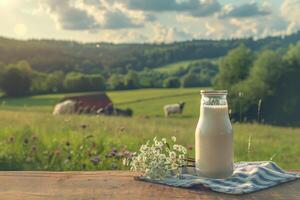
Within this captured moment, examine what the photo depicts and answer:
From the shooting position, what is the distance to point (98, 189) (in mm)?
1945

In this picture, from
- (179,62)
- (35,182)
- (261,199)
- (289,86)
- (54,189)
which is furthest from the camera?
(179,62)

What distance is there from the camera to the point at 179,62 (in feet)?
131

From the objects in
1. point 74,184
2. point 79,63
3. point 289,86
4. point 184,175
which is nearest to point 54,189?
point 74,184

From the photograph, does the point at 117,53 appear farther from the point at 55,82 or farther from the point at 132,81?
the point at 55,82

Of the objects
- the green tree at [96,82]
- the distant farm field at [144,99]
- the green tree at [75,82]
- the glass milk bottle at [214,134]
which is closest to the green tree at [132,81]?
the distant farm field at [144,99]

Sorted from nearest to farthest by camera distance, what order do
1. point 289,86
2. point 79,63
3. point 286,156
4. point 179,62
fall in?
point 286,156, point 79,63, point 289,86, point 179,62

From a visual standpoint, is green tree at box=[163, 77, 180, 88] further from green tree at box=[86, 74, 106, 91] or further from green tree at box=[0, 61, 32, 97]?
green tree at box=[0, 61, 32, 97]

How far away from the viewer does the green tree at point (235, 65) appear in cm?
3931

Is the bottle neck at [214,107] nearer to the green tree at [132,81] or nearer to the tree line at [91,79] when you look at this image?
the tree line at [91,79]

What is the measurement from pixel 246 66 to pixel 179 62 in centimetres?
568

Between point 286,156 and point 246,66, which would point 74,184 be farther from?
point 246,66

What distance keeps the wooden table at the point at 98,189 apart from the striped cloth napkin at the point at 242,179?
0.03 m

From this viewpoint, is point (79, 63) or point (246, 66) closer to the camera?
point (79, 63)

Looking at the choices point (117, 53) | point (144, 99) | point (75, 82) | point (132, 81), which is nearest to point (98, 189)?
point (117, 53)
